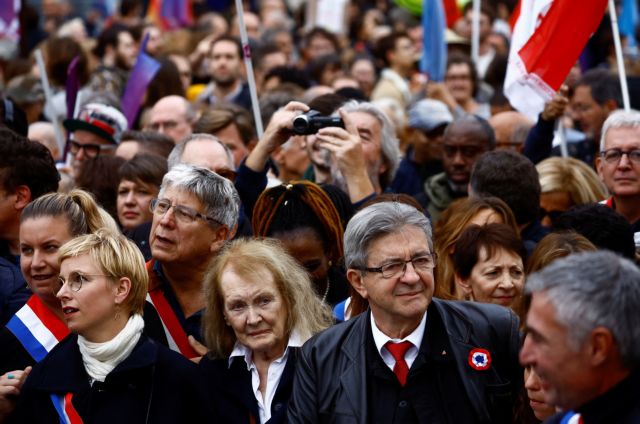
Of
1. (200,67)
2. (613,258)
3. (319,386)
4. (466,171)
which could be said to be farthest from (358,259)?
(200,67)

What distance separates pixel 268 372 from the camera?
5.20 m

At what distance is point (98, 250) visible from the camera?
5.28 metres

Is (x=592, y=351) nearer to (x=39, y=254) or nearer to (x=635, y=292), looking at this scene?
(x=635, y=292)

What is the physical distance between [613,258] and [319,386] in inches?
60.1

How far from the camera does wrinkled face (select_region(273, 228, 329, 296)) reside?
235 inches

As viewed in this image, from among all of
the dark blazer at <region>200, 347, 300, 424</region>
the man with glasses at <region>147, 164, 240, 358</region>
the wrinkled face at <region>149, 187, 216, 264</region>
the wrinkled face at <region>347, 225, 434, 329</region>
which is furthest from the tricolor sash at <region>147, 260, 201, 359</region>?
the wrinkled face at <region>347, 225, 434, 329</region>

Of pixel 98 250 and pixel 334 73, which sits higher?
pixel 98 250

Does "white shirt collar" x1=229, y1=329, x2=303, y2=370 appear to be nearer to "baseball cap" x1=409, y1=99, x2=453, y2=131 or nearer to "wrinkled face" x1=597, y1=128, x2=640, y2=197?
"wrinkled face" x1=597, y1=128, x2=640, y2=197

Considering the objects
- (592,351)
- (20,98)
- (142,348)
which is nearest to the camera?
(592,351)

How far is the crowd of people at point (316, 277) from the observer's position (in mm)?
4586

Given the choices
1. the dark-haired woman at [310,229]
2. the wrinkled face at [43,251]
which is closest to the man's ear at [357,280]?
the dark-haired woman at [310,229]

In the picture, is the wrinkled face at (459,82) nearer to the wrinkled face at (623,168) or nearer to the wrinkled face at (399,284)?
the wrinkled face at (623,168)

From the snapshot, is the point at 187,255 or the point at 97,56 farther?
the point at 97,56

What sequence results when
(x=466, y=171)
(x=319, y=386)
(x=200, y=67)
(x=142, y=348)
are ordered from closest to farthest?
(x=319, y=386), (x=142, y=348), (x=466, y=171), (x=200, y=67)
